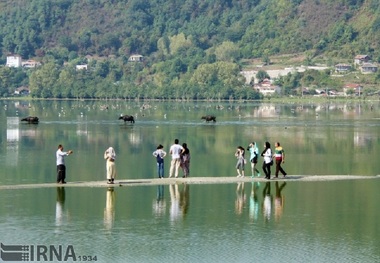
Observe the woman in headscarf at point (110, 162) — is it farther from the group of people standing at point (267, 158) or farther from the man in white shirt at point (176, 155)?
the group of people standing at point (267, 158)

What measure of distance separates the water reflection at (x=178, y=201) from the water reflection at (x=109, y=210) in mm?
2069

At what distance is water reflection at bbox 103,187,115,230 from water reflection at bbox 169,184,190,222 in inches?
81.5

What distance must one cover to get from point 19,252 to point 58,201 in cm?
958

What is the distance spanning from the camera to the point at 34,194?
45.9 metres

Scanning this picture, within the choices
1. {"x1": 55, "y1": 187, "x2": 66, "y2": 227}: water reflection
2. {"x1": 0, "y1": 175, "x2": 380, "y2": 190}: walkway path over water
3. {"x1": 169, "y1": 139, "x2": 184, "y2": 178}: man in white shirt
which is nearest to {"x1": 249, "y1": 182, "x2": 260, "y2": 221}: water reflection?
{"x1": 0, "y1": 175, "x2": 380, "y2": 190}: walkway path over water

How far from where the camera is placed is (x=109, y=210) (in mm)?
41938

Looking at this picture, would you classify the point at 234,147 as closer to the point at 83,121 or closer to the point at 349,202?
the point at 349,202

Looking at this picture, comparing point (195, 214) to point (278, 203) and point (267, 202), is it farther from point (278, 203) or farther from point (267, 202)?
point (278, 203)

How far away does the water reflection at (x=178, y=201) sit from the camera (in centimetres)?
4150

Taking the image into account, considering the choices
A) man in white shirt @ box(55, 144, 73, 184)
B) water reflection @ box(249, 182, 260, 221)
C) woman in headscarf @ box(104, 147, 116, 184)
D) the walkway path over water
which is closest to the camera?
water reflection @ box(249, 182, 260, 221)

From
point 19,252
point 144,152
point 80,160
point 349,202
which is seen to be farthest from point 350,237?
point 144,152

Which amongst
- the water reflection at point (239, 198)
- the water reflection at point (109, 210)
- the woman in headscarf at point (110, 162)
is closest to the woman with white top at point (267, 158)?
the water reflection at point (239, 198)

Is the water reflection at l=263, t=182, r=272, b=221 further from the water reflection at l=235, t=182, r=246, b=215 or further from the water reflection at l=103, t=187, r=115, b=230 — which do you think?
the water reflection at l=103, t=187, r=115, b=230

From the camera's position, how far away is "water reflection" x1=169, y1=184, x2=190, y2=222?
136ft
